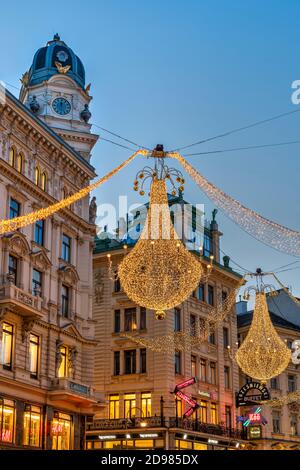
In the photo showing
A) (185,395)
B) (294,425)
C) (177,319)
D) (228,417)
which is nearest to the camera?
(185,395)

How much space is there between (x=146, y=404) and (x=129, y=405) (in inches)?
57.3

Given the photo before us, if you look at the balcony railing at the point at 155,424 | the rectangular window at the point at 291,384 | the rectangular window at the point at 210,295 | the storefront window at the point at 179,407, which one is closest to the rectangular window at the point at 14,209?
the balcony railing at the point at 155,424

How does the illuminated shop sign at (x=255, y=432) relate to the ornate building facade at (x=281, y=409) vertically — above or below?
below

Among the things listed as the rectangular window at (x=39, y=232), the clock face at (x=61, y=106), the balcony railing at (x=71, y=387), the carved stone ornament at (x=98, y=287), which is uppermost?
the clock face at (x=61, y=106)

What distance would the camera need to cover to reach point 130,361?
185 ft

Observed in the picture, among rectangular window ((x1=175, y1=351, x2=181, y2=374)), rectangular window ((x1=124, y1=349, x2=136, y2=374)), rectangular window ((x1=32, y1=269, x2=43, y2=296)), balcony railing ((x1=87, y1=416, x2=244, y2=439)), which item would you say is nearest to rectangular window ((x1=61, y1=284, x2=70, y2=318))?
rectangular window ((x1=32, y1=269, x2=43, y2=296))

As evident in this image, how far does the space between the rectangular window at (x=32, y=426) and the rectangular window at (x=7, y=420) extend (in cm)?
102

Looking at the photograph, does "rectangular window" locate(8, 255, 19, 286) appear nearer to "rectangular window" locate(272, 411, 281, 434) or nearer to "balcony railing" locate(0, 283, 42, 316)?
"balcony railing" locate(0, 283, 42, 316)

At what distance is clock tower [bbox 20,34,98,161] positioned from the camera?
5672 centimetres

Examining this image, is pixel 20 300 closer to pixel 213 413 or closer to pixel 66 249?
pixel 66 249

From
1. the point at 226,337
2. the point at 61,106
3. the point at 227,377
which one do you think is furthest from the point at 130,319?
the point at 61,106

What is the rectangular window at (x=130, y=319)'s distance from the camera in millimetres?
57312

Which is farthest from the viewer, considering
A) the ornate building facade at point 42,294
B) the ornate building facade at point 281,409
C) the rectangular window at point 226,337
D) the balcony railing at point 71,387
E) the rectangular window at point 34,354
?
the ornate building facade at point 281,409

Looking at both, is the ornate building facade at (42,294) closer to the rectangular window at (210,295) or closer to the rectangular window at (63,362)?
the rectangular window at (63,362)
